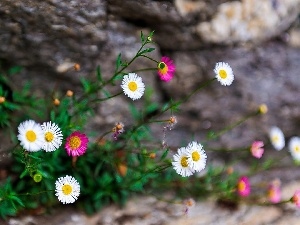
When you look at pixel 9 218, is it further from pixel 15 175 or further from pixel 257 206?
pixel 257 206

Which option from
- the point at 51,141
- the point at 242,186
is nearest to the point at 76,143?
the point at 51,141

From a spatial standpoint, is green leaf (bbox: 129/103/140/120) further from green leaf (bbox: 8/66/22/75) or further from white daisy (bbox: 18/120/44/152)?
white daisy (bbox: 18/120/44/152)

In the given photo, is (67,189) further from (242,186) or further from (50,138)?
(242,186)

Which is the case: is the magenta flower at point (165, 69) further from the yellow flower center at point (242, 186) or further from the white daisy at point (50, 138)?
the yellow flower center at point (242, 186)

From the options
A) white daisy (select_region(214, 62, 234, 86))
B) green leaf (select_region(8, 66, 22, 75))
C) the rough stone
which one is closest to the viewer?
A: white daisy (select_region(214, 62, 234, 86))

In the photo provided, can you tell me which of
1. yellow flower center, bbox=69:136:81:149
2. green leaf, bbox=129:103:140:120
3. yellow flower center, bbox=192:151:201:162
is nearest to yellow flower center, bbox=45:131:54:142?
yellow flower center, bbox=69:136:81:149

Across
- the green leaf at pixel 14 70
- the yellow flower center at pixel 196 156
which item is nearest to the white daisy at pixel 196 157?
the yellow flower center at pixel 196 156

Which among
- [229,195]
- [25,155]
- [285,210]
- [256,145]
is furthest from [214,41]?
[25,155]
